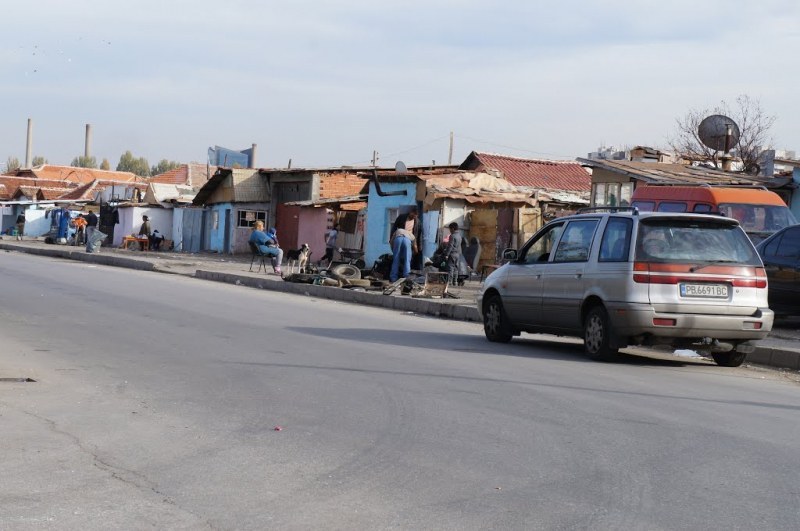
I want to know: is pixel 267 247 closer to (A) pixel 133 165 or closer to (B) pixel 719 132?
(B) pixel 719 132

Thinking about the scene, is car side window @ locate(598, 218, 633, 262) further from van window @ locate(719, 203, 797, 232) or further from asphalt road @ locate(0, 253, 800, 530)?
van window @ locate(719, 203, 797, 232)

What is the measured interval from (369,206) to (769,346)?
2514 cm

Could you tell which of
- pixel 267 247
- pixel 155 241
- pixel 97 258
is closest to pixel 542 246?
pixel 267 247

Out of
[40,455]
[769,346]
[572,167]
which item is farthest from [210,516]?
[572,167]

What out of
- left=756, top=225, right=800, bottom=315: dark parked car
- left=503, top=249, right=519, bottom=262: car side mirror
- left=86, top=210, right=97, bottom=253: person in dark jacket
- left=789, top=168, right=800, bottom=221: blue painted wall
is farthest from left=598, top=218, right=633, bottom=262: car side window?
left=86, top=210, right=97, bottom=253: person in dark jacket

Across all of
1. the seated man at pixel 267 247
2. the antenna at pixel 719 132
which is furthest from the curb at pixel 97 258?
the antenna at pixel 719 132

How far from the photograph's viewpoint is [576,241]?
43.7ft

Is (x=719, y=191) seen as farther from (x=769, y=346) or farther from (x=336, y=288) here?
(x=336, y=288)

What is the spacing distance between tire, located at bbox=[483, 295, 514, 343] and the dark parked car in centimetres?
528

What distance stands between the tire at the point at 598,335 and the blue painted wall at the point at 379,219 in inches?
944

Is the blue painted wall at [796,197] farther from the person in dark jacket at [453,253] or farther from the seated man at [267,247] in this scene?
the seated man at [267,247]

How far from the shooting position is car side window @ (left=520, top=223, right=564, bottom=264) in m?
14.0

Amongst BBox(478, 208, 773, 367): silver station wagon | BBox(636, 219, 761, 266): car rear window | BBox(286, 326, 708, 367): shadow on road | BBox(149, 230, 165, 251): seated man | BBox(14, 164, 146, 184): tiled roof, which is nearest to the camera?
BBox(478, 208, 773, 367): silver station wagon

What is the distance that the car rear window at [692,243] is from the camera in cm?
1205
